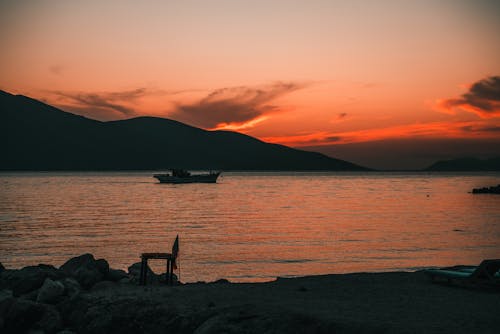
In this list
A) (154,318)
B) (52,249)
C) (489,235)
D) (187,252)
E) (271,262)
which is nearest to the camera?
(154,318)

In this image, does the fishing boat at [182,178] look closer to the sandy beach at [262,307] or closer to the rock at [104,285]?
the rock at [104,285]

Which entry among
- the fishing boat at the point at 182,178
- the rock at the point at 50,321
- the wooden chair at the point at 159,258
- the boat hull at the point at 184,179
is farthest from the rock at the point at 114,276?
the boat hull at the point at 184,179

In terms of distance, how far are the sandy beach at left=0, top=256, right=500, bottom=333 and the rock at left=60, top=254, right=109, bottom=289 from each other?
3.00 ft

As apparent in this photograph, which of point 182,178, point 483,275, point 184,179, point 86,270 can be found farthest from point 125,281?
point 184,179

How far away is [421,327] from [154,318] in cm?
568

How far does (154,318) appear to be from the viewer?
1207 cm

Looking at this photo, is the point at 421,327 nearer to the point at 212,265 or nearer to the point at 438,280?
the point at 438,280

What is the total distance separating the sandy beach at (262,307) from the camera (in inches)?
404

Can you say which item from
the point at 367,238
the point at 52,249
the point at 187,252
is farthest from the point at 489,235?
the point at 52,249

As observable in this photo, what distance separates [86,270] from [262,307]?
323 inches

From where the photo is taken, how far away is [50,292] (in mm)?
14578

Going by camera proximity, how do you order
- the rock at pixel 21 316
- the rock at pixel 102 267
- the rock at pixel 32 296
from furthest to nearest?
the rock at pixel 102 267
the rock at pixel 32 296
the rock at pixel 21 316

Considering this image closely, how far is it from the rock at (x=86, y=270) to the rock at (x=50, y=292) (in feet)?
7.83

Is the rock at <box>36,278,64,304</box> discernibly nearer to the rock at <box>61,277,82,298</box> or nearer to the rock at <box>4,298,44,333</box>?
the rock at <box>61,277,82,298</box>
